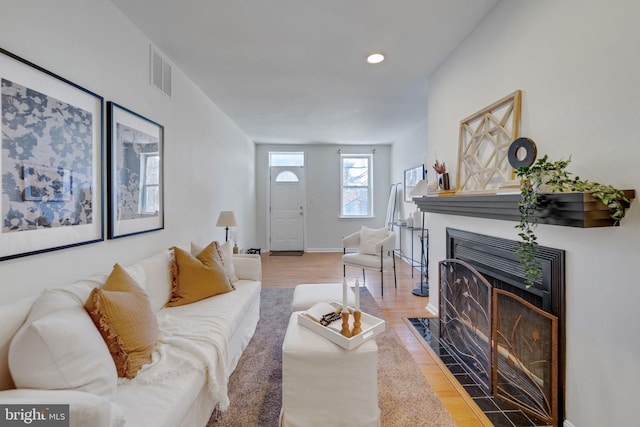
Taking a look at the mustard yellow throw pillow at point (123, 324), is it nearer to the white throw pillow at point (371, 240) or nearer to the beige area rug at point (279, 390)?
the beige area rug at point (279, 390)

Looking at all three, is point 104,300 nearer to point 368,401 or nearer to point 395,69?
point 368,401

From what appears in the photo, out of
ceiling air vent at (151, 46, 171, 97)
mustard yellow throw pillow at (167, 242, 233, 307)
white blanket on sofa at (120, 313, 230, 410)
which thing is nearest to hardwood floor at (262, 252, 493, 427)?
white blanket on sofa at (120, 313, 230, 410)

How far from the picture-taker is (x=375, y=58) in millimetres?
2549

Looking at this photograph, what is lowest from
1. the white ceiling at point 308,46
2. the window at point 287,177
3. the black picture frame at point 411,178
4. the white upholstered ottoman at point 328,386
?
the white upholstered ottoman at point 328,386

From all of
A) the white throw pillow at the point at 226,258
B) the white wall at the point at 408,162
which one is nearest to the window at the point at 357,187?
the white wall at the point at 408,162

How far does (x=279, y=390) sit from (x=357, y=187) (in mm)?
5130

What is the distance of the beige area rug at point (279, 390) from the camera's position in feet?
4.99

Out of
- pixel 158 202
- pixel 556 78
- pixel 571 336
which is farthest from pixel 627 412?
pixel 158 202

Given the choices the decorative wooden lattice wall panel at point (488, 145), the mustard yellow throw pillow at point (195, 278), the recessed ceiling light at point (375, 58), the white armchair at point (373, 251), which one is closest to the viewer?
the decorative wooden lattice wall panel at point (488, 145)

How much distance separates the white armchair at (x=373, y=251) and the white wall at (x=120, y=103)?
1962mm

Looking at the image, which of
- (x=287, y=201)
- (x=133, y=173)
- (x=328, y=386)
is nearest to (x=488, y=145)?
(x=328, y=386)

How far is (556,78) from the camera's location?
1451 mm

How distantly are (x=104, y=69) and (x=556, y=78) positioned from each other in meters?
2.70

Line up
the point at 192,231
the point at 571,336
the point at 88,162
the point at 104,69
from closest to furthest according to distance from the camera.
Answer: the point at 571,336 → the point at 88,162 → the point at 104,69 → the point at 192,231
